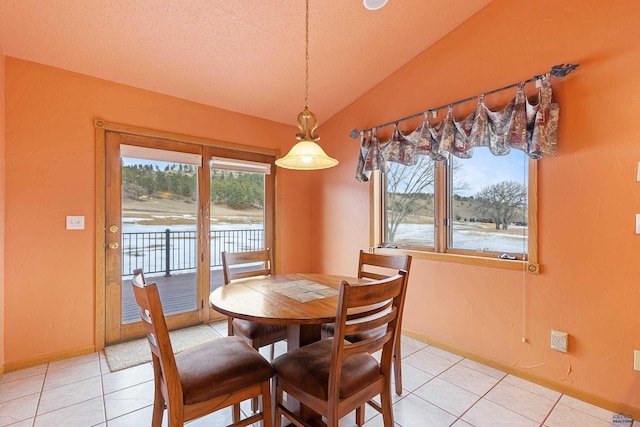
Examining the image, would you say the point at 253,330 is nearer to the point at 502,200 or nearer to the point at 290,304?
the point at 290,304

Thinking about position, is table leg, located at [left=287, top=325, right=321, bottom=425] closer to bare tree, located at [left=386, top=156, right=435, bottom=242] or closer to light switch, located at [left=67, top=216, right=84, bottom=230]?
Result: bare tree, located at [left=386, top=156, right=435, bottom=242]

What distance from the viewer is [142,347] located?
2693 millimetres

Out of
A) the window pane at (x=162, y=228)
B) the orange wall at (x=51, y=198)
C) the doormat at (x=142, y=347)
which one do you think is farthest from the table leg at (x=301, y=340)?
the orange wall at (x=51, y=198)

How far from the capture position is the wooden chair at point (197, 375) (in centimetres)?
121

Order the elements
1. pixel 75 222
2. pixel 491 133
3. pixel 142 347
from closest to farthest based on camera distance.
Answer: pixel 491 133
pixel 75 222
pixel 142 347

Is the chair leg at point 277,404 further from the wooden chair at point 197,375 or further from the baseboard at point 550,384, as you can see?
the baseboard at point 550,384

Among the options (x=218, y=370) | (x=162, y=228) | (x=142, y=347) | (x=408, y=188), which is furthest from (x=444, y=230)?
(x=142, y=347)

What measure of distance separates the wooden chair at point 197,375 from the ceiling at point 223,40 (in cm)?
185

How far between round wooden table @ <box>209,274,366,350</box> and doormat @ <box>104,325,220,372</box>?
1218mm

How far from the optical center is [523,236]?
2355 mm

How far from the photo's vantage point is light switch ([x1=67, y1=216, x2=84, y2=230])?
2.52 metres

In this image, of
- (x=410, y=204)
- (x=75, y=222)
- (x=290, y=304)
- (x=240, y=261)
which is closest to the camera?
(x=290, y=304)

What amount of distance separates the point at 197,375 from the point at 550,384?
235cm

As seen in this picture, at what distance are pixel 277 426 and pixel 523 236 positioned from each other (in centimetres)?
217
